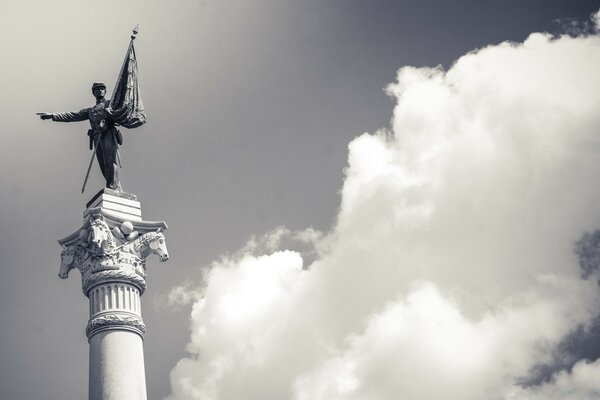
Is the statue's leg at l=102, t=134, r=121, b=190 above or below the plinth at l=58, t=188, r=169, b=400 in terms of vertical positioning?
above

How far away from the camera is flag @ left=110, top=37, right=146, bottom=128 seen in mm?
32562

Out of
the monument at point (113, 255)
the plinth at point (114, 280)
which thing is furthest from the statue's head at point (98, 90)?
the plinth at point (114, 280)

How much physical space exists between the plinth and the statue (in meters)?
1.40

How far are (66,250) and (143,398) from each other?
5.27m

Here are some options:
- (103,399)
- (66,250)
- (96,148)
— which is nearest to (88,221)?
(66,250)

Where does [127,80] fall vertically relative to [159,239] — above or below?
above

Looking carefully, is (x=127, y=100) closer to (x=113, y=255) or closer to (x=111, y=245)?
(x=111, y=245)

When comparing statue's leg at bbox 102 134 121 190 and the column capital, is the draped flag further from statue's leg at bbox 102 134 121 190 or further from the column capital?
the column capital

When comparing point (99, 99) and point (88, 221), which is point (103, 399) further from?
point (99, 99)

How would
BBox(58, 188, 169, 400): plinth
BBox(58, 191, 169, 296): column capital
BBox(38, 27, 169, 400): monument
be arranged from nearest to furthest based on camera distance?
BBox(58, 188, 169, 400): plinth < BBox(38, 27, 169, 400): monument < BBox(58, 191, 169, 296): column capital

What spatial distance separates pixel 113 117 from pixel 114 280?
5677 mm

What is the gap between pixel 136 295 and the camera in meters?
30.0

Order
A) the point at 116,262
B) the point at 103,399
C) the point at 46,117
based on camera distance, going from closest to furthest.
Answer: the point at 103,399 → the point at 116,262 → the point at 46,117


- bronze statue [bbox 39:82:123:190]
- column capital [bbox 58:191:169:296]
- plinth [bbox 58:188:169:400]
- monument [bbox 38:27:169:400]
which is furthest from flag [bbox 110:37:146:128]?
column capital [bbox 58:191:169:296]
